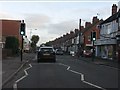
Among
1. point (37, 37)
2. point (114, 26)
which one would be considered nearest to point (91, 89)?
point (114, 26)

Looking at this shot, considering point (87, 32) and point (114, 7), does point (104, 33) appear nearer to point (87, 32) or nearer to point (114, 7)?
point (114, 7)

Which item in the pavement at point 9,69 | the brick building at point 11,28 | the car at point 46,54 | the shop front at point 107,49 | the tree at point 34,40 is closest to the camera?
the pavement at point 9,69

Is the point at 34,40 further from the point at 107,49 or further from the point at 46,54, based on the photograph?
the point at 46,54

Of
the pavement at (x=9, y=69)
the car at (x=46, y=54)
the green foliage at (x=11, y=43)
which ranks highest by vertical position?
the green foliage at (x=11, y=43)

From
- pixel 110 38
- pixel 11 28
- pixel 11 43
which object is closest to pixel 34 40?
pixel 11 28

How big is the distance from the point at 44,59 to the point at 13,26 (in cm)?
5655

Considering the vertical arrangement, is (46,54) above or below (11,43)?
below

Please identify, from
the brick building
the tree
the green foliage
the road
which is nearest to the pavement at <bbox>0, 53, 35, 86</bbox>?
the road

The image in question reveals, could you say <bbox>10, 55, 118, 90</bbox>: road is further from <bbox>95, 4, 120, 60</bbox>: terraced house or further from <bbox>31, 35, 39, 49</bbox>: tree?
<bbox>31, 35, 39, 49</bbox>: tree

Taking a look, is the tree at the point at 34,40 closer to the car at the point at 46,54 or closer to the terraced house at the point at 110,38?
the terraced house at the point at 110,38

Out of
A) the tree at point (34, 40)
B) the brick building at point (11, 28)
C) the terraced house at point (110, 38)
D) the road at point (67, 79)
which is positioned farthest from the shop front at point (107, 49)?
the tree at point (34, 40)

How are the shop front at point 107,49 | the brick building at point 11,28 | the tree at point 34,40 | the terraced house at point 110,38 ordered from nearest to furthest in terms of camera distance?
the terraced house at point 110,38 → the shop front at point 107,49 → the brick building at point 11,28 → the tree at point 34,40

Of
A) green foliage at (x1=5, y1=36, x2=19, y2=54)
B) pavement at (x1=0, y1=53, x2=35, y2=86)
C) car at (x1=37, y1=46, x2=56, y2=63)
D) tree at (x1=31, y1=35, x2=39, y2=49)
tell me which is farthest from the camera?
tree at (x1=31, y1=35, x2=39, y2=49)

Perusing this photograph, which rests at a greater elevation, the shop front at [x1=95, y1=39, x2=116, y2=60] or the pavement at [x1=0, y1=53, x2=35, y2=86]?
the shop front at [x1=95, y1=39, x2=116, y2=60]
